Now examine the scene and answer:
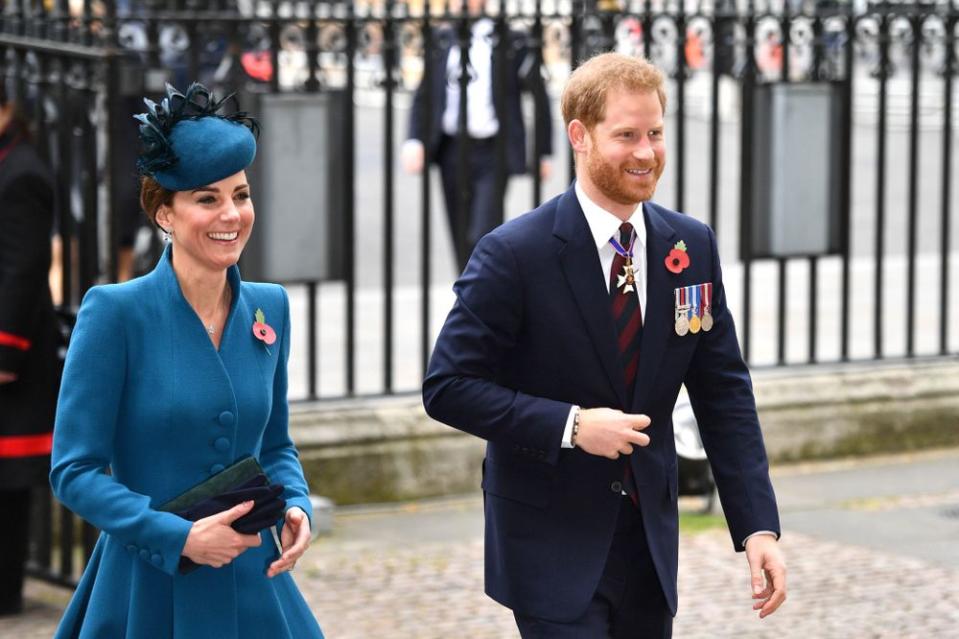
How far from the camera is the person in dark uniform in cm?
620

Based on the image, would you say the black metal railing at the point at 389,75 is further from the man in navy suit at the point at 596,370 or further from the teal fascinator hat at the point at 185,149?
the teal fascinator hat at the point at 185,149

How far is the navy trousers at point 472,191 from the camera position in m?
8.14

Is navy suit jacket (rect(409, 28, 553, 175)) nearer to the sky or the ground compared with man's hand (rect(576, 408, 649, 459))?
nearer to the sky

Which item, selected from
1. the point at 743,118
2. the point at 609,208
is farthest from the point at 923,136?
the point at 609,208

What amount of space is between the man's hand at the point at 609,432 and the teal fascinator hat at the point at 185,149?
82cm

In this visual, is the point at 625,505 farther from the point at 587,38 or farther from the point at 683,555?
the point at 587,38

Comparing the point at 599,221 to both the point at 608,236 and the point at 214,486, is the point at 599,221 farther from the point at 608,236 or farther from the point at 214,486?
the point at 214,486

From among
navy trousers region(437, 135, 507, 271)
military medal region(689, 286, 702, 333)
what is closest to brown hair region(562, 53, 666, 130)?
military medal region(689, 286, 702, 333)

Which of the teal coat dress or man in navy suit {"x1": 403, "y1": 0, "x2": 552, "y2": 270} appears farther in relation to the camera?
man in navy suit {"x1": 403, "y1": 0, "x2": 552, "y2": 270}

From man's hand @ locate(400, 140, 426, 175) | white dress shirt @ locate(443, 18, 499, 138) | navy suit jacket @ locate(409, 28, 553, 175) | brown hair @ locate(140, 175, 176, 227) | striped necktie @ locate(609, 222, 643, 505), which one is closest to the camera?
brown hair @ locate(140, 175, 176, 227)

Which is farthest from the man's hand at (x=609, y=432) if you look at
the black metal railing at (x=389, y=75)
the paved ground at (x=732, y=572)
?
the black metal railing at (x=389, y=75)

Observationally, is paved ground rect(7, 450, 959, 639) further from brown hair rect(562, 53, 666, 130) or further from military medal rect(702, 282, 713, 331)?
brown hair rect(562, 53, 666, 130)

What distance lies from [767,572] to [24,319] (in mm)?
3042

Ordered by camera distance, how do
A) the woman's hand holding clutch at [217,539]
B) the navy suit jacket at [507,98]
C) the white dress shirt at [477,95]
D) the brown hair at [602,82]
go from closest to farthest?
the woman's hand holding clutch at [217,539], the brown hair at [602,82], the navy suit jacket at [507,98], the white dress shirt at [477,95]
